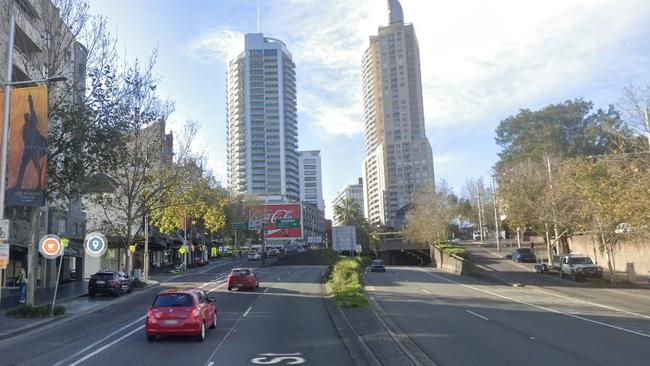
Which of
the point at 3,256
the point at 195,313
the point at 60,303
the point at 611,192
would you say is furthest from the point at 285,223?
the point at 195,313

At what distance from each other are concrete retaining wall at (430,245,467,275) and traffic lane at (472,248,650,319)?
339 centimetres

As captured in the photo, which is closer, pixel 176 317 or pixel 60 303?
pixel 176 317

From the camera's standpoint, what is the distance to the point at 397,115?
617ft

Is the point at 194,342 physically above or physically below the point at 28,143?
below

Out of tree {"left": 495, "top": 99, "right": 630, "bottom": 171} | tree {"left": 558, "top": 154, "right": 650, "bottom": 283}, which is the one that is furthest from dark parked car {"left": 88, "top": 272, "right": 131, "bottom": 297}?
tree {"left": 495, "top": 99, "right": 630, "bottom": 171}

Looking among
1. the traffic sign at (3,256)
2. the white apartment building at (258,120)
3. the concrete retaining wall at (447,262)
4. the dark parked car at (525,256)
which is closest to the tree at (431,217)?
the concrete retaining wall at (447,262)

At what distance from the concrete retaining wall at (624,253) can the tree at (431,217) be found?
21.2m

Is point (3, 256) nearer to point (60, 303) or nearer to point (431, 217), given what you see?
point (60, 303)

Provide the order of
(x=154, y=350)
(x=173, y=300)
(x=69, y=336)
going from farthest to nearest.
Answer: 1. (x=69, y=336)
2. (x=173, y=300)
3. (x=154, y=350)

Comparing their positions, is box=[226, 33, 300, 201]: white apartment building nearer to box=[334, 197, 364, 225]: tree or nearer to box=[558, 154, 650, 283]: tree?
box=[334, 197, 364, 225]: tree

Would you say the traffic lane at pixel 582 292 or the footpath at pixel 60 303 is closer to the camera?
the footpath at pixel 60 303

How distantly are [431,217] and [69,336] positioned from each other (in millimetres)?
64177

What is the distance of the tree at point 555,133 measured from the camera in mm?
81875

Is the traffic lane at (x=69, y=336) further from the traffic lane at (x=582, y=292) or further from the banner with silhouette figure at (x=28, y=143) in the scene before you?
the traffic lane at (x=582, y=292)
